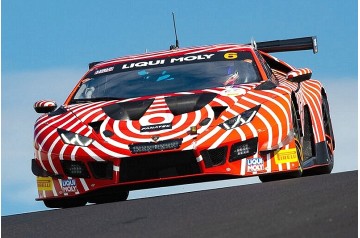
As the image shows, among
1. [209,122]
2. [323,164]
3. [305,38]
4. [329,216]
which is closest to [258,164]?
[209,122]

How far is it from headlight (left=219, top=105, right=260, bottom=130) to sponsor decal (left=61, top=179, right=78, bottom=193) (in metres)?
1.42

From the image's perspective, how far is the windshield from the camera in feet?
36.5

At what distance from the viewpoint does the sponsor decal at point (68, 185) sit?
408 inches

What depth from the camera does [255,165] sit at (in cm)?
1009

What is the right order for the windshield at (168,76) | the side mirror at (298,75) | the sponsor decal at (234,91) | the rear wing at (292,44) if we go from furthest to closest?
the rear wing at (292,44) < the side mirror at (298,75) < the windshield at (168,76) < the sponsor decal at (234,91)

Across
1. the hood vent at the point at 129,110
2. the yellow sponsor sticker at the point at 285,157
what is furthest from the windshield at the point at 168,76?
the yellow sponsor sticker at the point at 285,157

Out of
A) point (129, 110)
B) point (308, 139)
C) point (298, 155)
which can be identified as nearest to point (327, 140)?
point (308, 139)

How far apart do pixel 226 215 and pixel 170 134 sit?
2.79m

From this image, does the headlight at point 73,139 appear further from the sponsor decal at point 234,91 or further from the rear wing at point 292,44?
the rear wing at point 292,44

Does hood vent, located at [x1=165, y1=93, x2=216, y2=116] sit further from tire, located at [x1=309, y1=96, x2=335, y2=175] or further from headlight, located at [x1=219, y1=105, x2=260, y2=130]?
tire, located at [x1=309, y1=96, x2=335, y2=175]

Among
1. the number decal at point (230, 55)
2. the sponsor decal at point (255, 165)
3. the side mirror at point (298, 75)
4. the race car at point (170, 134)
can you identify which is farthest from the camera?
the number decal at point (230, 55)

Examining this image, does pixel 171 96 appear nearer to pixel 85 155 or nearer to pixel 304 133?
pixel 85 155

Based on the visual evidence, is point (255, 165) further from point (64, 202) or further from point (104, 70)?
Answer: point (104, 70)

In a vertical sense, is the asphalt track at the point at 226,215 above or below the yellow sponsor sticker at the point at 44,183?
above
